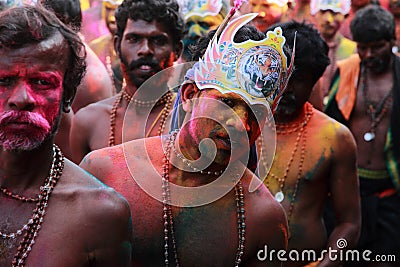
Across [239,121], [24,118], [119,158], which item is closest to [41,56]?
[24,118]

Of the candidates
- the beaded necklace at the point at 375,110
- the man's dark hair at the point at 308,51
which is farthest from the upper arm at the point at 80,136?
the beaded necklace at the point at 375,110

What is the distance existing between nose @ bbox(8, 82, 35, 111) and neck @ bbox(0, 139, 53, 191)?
15 centimetres

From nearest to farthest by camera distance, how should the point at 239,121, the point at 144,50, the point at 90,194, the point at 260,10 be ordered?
the point at 90,194 → the point at 239,121 → the point at 144,50 → the point at 260,10

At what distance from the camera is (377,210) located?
6.44 meters

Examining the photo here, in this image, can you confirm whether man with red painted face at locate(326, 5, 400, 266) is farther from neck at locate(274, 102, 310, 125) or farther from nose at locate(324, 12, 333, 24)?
neck at locate(274, 102, 310, 125)

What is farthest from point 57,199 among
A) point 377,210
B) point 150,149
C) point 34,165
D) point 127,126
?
point 377,210

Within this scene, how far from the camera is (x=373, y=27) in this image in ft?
21.8

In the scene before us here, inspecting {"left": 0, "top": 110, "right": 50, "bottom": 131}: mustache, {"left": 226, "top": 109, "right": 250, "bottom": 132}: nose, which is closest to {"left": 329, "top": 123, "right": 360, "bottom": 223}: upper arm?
{"left": 226, "top": 109, "right": 250, "bottom": 132}: nose

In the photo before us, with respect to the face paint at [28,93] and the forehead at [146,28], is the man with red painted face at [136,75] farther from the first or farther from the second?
the face paint at [28,93]

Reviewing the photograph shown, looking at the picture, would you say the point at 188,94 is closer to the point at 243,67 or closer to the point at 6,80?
the point at 243,67

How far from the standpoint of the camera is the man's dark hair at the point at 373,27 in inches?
261

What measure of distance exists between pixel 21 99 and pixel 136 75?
6.86 feet

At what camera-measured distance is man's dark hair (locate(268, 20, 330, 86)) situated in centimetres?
475

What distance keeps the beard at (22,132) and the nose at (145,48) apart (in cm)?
202
